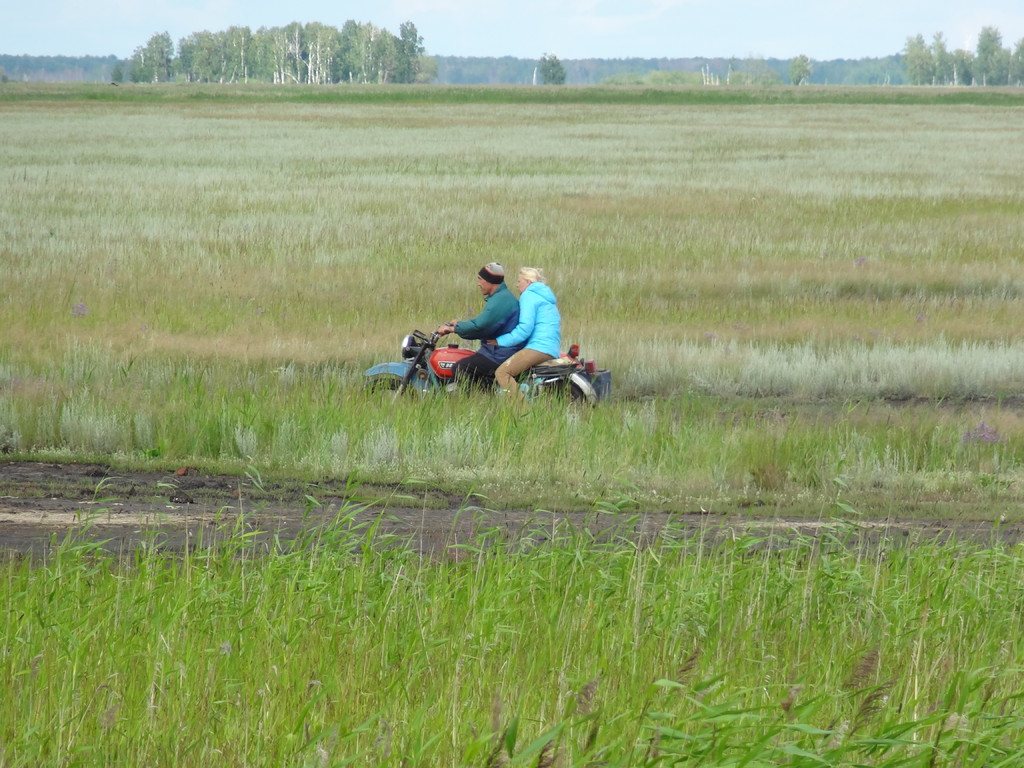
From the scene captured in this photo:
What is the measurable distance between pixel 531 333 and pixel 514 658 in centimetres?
620

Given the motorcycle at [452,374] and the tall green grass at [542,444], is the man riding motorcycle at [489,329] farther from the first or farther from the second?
the tall green grass at [542,444]

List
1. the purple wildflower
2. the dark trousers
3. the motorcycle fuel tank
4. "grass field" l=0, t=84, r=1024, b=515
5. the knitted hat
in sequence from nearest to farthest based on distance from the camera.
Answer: "grass field" l=0, t=84, r=1024, b=515
the purple wildflower
the knitted hat
the dark trousers
the motorcycle fuel tank

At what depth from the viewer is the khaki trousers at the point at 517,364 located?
10305 millimetres

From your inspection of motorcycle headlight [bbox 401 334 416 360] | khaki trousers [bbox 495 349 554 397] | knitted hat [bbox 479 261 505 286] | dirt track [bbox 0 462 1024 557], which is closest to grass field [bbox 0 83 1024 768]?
dirt track [bbox 0 462 1024 557]

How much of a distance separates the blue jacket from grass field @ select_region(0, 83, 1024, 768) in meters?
0.69

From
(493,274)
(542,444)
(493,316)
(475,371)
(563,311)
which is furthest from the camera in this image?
(563,311)

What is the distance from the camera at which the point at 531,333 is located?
34.1 ft

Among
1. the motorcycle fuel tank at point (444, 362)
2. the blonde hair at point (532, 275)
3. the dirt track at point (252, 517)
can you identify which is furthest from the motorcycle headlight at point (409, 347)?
the dirt track at point (252, 517)

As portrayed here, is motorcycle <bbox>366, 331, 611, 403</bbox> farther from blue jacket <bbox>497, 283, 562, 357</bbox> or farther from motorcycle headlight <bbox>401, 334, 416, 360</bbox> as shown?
blue jacket <bbox>497, 283, 562, 357</bbox>

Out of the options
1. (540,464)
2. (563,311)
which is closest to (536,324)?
(540,464)

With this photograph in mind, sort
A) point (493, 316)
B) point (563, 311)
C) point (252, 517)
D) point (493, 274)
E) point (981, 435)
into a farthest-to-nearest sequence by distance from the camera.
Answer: point (563, 311), point (493, 316), point (493, 274), point (981, 435), point (252, 517)

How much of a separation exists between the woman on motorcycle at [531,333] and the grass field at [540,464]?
0.42 metres

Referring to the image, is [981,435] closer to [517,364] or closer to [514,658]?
[517,364]

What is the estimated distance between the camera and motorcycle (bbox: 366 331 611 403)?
1030 centimetres
